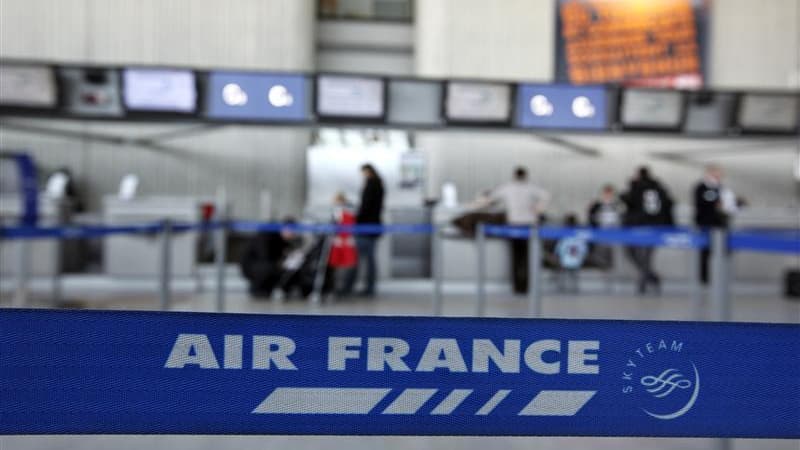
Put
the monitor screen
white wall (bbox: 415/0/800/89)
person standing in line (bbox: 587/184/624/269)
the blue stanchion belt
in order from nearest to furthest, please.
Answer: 1. the blue stanchion belt
2. the monitor screen
3. person standing in line (bbox: 587/184/624/269)
4. white wall (bbox: 415/0/800/89)

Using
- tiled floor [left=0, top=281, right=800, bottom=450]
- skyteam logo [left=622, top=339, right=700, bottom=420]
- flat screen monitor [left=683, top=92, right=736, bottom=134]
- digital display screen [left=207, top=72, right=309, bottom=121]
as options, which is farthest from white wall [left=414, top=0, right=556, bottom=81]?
skyteam logo [left=622, top=339, right=700, bottom=420]

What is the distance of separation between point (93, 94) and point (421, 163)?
4.06m

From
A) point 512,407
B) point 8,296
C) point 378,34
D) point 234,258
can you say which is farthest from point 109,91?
point 512,407

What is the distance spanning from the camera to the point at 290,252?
7.19 meters

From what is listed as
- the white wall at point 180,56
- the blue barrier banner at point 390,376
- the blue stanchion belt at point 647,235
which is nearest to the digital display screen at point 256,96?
the white wall at point 180,56

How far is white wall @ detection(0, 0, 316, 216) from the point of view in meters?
1.68

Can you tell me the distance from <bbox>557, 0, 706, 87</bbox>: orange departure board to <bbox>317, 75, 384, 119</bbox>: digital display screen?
388 cm

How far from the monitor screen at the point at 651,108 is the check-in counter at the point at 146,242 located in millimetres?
6207

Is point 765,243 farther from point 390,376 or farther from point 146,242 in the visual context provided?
point 146,242

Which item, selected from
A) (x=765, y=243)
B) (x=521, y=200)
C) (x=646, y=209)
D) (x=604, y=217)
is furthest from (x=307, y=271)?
(x=765, y=243)

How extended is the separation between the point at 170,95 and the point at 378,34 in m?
4.82

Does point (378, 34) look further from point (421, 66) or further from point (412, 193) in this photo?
point (412, 193)

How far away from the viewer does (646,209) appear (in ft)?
25.5

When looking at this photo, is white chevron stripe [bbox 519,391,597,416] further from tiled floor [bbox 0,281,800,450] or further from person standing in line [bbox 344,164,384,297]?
person standing in line [bbox 344,164,384,297]
